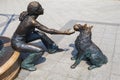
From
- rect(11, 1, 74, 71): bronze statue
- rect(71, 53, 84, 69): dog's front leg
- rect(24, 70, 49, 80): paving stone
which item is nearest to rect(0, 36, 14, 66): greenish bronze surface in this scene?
rect(11, 1, 74, 71): bronze statue

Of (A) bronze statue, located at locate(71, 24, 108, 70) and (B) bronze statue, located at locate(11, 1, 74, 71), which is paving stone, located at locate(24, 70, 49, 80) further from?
(A) bronze statue, located at locate(71, 24, 108, 70)

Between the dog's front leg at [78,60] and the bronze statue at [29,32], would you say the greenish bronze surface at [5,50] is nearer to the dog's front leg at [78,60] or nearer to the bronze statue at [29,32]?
the bronze statue at [29,32]

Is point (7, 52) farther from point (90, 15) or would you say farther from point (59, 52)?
point (90, 15)

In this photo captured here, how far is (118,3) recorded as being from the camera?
41.0 ft

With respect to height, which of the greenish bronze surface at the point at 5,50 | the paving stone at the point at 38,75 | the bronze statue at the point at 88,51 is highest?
the greenish bronze surface at the point at 5,50

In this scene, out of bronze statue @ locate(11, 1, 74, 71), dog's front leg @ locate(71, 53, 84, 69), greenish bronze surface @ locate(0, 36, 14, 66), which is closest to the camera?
greenish bronze surface @ locate(0, 36, 14, 66)

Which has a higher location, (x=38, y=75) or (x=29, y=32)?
(x=29, y=32)

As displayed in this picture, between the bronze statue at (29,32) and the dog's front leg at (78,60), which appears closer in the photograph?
the bronze statue at (29,32)

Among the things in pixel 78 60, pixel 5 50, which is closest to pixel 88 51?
pixel 78 60

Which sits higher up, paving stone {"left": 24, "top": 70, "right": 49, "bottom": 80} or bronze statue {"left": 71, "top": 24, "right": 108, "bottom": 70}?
bronze statue {"left": 71, "top": 24, "right": 108, "bottom": 70}

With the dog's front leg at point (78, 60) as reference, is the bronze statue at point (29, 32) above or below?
above

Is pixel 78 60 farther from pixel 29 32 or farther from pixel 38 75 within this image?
pixel 29 32

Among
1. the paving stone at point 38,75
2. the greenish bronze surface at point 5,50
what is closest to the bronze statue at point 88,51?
the paving stone at point 38,75

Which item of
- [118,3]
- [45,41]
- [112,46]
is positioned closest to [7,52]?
[45,41]
